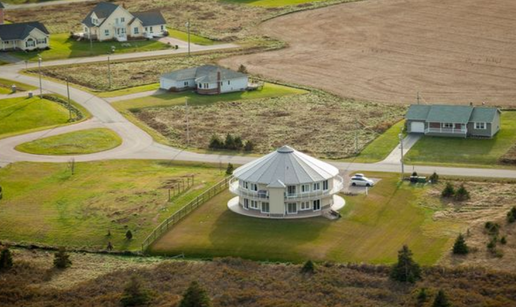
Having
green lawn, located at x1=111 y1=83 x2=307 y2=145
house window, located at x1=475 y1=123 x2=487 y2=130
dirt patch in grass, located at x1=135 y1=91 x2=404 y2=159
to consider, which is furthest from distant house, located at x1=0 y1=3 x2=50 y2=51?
house window, located at x1=475 y1=123 x2=487 y2=130

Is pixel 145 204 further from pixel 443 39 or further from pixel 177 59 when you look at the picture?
pixel 443 39

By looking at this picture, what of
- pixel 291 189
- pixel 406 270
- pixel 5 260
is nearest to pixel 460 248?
pixel 406 270

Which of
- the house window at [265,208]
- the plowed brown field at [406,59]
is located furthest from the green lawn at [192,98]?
the house window at [265,208]

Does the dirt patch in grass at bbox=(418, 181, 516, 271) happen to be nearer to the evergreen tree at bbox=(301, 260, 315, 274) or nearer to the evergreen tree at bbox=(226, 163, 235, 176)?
the evergreen tree at bbox=(301, 260, 315, 274)

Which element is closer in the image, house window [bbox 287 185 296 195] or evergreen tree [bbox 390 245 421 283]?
evergreen tree [bbox 390 245 421 283]

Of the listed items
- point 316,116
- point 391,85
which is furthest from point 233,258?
point 391,85

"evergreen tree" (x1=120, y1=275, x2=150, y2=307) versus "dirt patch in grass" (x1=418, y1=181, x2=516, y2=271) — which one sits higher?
"dirt patch in grass" (x1=418, y1=181, x2=516, y2=271)

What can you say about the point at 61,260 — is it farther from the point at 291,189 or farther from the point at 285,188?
the point at 291,189
